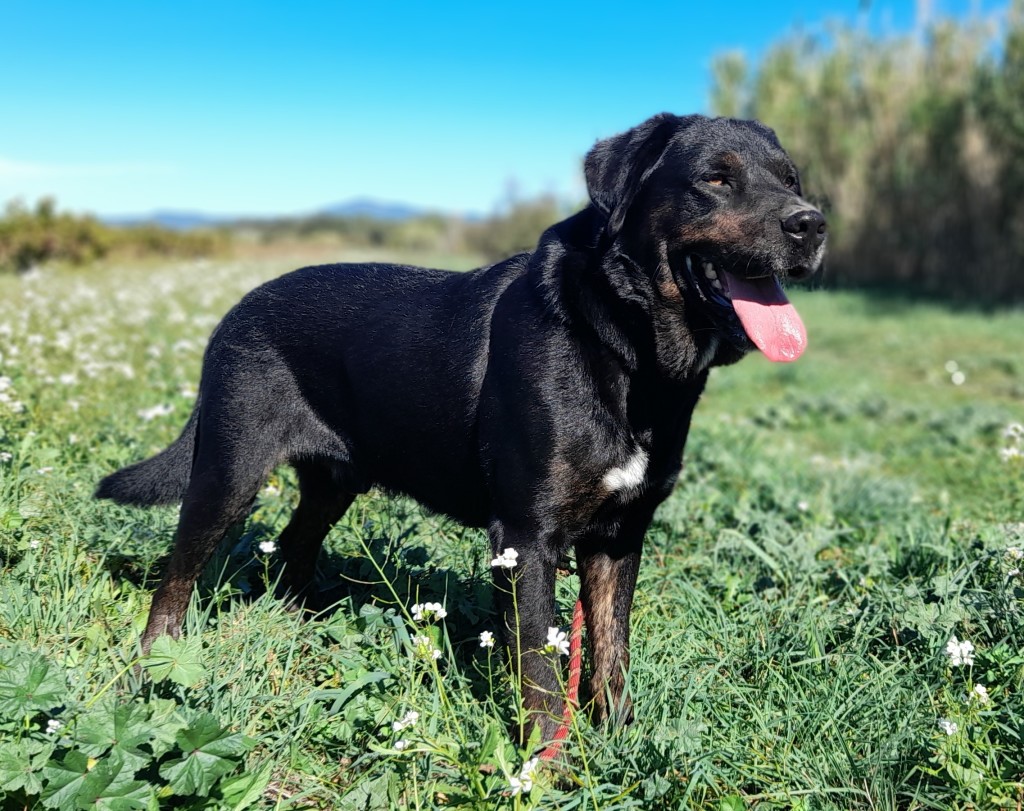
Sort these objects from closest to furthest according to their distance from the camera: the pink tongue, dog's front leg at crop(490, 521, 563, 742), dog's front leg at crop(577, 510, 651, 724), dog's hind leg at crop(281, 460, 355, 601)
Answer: dog's front leg at crop(490, 521, 563, 742)
the pink tongue
dog's front leg at crop(577, 510, 651, 724)
dog's hind leg at crop(281, 460, 355, 601)

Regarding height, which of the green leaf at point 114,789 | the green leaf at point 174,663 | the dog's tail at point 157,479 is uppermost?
the dog's tail at point 157,479

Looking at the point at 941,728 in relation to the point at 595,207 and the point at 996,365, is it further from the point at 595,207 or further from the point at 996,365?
the point at 996,365

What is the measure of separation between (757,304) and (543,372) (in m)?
0.71

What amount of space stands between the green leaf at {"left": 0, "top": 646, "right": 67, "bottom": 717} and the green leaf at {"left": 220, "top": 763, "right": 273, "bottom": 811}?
497 mm

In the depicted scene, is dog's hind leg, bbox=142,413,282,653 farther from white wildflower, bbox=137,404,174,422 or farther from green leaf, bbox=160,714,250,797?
white wildflower, bbox=137,404,174,422

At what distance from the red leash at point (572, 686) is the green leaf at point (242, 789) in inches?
30.0

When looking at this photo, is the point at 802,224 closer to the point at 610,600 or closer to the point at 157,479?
the point at 610,600

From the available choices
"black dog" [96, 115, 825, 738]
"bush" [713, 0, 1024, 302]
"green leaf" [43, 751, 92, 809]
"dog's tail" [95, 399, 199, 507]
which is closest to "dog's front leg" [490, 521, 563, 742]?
"black dog" [96, 115, 825, 738]

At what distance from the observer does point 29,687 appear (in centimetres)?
227

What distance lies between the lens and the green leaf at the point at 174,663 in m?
2.45

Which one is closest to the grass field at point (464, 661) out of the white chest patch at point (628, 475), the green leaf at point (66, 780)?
the green leaf at point (66, 780)

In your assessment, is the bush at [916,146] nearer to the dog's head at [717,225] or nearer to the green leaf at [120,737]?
the dog's head at [717,225]

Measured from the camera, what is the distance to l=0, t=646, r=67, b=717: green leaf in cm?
223

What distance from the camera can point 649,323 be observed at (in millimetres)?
2715
